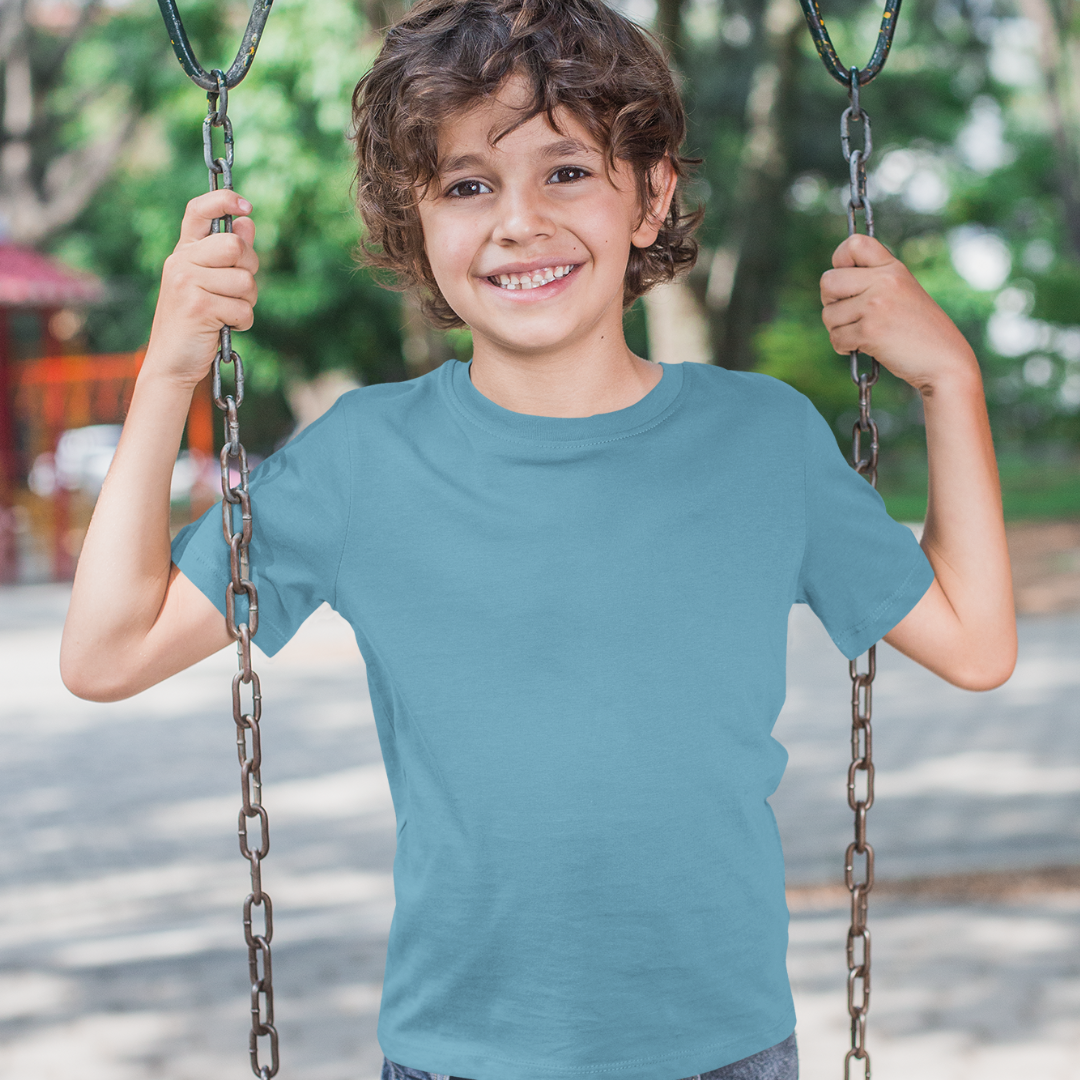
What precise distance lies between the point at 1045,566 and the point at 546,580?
1299 centimetres

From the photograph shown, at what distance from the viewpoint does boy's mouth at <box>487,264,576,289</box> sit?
1723 millimetres

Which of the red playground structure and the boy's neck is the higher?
the red playground structure

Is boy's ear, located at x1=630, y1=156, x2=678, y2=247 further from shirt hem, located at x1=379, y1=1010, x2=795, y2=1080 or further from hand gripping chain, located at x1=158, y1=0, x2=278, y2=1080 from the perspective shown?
shirt hem, located at x1=379, y1=1010, x2=795, y2=1080

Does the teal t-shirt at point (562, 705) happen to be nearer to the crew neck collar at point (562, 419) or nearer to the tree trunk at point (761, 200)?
the crew neck collar at point (562, 419)

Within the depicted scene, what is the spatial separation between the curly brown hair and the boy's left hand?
0.28m

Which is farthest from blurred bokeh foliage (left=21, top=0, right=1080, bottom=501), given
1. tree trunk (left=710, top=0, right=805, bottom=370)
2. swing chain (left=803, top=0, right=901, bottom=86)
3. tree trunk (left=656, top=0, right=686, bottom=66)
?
swing chain (left=803, top=0, right=901, bottom=86)

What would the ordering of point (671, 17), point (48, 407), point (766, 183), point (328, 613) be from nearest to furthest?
point (671, 17)
point (766, 183)
point (328, 613)
point (48, 407)

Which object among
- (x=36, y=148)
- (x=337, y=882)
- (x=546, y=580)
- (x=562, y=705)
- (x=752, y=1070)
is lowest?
(x=337, y=882)

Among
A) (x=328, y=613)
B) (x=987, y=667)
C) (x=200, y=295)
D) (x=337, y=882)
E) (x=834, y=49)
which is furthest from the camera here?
(x=328, y=613)

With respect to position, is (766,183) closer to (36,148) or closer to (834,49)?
(834,49)

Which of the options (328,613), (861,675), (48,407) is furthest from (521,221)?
(48,407)

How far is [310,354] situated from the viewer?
18.1m

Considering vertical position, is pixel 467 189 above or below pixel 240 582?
above

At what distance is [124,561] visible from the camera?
166 cm
